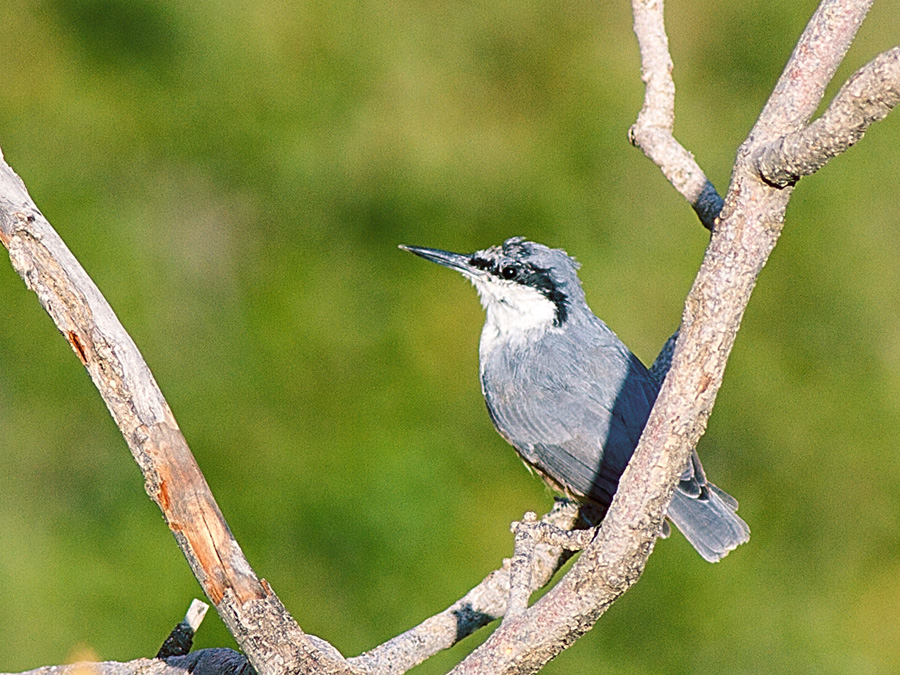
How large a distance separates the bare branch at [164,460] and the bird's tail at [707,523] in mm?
1013

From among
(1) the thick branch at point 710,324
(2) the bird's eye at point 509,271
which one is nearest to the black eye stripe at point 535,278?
(2) the bird's eye at point 509,271

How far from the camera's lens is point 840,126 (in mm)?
1554

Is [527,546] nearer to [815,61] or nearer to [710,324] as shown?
[710,324]

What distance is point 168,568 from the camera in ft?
13.8

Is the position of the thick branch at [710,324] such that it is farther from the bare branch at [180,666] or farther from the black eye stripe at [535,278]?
the black eye stripe at [535,278]

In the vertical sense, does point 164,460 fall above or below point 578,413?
below

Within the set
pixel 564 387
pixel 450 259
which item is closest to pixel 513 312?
pixel 450 259

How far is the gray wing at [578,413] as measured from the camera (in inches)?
105

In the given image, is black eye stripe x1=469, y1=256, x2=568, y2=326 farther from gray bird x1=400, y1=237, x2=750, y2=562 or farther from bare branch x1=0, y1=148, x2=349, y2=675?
bare branch x1=0, y1=148, x2=349, y2=675

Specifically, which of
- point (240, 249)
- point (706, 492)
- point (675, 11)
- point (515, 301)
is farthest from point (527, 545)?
point (675, 11)

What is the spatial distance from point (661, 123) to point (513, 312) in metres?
0.78

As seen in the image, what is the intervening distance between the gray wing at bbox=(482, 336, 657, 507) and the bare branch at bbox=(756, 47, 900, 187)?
109cm

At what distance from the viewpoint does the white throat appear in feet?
9.81

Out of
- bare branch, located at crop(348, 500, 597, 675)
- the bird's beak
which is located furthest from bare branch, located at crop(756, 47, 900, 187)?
the bird's beak
